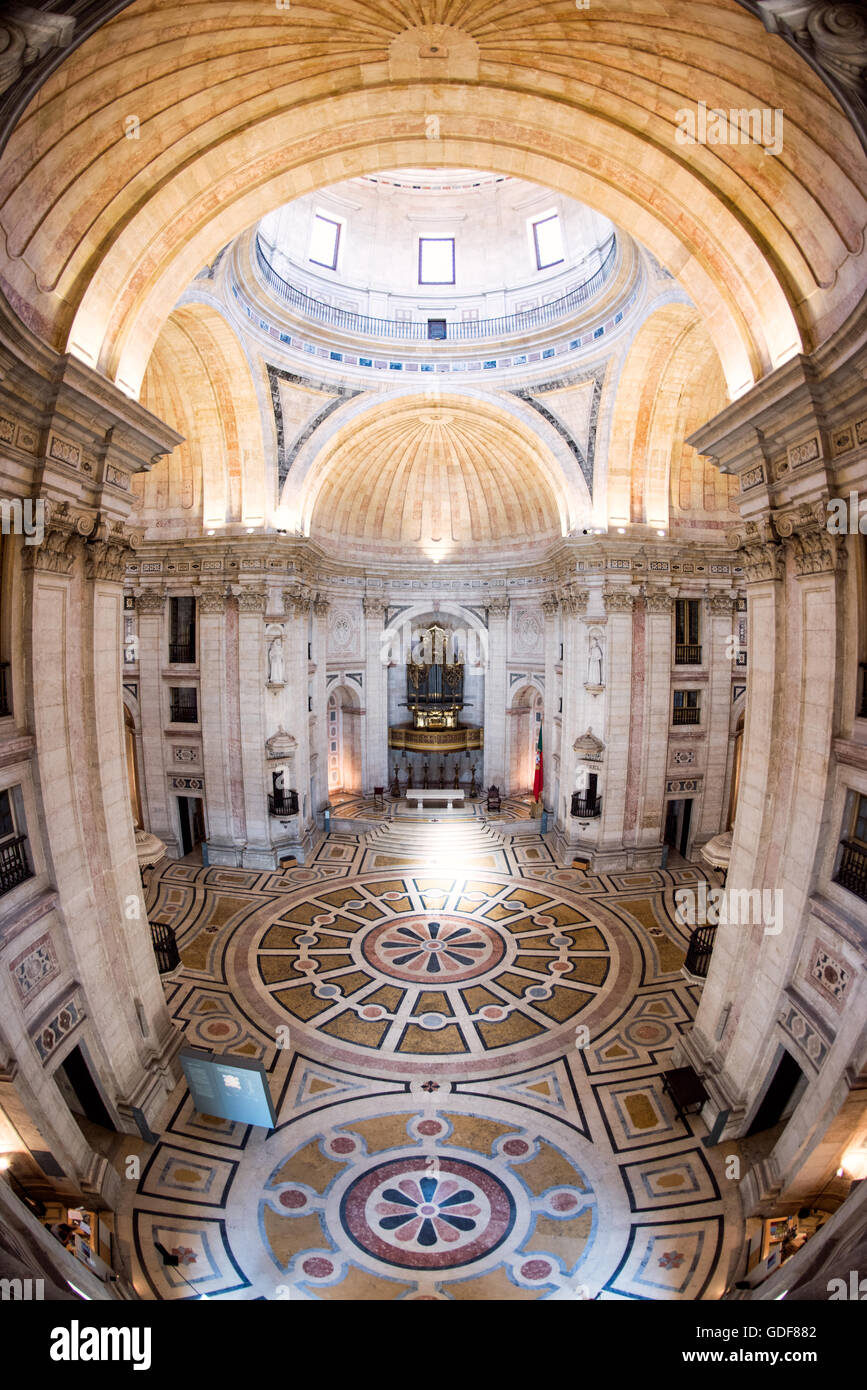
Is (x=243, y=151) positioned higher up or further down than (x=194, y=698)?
higher up

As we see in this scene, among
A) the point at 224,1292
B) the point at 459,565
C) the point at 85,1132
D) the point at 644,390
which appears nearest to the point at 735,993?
the point at 224,1292

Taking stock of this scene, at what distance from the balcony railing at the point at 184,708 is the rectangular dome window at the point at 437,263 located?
608 inches

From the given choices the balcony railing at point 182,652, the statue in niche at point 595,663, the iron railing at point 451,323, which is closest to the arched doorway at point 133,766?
the balcony railing at point 182,652

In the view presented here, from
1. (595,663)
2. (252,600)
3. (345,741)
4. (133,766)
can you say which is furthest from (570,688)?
(133,766)

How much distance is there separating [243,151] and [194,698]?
13755 millimetres

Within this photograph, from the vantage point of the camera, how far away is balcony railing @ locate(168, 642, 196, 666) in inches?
752

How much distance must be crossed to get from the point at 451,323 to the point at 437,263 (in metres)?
2.51

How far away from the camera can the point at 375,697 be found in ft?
85.0

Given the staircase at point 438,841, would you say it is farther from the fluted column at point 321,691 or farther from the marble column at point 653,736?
the marble column at point 653,736

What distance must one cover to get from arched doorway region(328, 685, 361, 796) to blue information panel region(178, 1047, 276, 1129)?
55.2 feet

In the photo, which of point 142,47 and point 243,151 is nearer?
point 142,47

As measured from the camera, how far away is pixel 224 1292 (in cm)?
674

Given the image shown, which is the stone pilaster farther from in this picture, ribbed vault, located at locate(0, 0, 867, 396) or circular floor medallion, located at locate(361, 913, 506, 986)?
ribbed vault, located at locate(0, 0, 867, 396)
